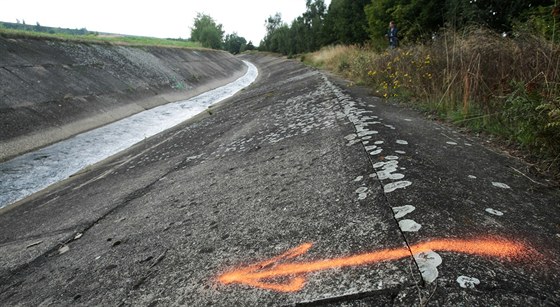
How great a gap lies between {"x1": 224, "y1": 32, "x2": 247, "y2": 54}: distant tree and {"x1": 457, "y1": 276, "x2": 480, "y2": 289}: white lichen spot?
260 ft

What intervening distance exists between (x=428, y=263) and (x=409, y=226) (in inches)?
10.5

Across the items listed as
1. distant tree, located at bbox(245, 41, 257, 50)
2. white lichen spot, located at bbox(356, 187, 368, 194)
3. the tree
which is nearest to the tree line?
the tree

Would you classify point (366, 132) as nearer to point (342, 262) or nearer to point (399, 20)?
point (342, 262)

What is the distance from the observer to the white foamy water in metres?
4.28

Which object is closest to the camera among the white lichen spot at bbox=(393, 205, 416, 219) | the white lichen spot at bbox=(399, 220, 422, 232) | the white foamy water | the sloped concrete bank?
the white lichen spot at bbox=(399, 220, 422, 232)

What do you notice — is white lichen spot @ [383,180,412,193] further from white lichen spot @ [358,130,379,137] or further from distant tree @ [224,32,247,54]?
distant tree @ [224,32,247,54]

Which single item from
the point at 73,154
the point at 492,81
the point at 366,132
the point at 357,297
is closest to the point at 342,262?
the point at 357,297

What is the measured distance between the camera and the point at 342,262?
4.41ft

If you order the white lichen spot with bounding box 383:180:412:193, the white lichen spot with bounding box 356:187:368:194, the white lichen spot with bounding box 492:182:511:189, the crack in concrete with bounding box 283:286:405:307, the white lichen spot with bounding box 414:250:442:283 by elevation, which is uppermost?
the white lichen spot with bounding box 383:180:412:193

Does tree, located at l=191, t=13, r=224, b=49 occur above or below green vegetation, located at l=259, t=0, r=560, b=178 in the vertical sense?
above

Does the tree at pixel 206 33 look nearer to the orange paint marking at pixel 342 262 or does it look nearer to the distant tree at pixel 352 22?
the distant tree at pixel 352 22

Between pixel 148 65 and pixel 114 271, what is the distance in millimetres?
11680

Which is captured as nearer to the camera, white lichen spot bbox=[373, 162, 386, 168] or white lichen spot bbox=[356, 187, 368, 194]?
white lichen spot bbox=[356, 187, 368, 194]

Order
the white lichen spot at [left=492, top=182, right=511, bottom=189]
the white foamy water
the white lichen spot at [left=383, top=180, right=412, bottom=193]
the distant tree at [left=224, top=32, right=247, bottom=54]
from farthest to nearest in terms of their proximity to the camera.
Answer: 1. the distant tree at [left=224, top=32, right=247, bottom=54]
2. the white foamy water
3. the white lichen spot at [left=492, top=182, right=511, bottom=189]
4. the white lichen spot at [left=383, top=180, right=412, bottom=193]
